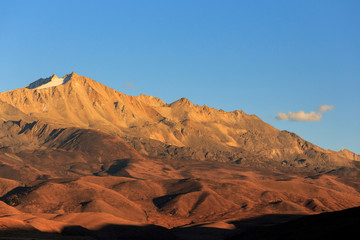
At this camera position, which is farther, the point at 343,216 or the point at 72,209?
the point at 72,209

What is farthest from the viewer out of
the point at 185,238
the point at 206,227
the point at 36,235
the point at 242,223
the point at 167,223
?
the point at 167,223

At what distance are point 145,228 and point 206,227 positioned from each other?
1880 centimetres

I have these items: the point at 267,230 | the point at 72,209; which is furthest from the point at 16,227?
the point at 72,209

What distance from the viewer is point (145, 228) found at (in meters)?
150

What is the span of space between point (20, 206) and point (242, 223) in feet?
251

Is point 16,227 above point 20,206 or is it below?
below

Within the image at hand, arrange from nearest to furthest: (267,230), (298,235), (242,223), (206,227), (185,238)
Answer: (298,235), (267,230), (185,238), (206,227), (242,223)

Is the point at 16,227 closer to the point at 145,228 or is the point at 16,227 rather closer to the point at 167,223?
the point at 145,228

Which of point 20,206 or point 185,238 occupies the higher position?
point 20,206

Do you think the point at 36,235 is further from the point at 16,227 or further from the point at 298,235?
the point at 298,235

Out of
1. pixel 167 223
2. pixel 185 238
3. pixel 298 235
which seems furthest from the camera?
pixel 167 223

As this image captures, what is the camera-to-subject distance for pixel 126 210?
647 feet

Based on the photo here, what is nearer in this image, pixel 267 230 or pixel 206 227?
pixel 267 230

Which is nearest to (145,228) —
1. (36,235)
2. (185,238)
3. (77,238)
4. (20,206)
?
(185,238)
